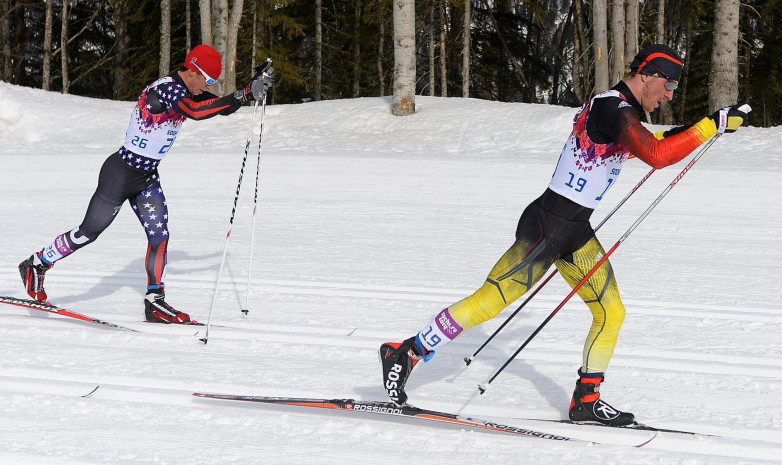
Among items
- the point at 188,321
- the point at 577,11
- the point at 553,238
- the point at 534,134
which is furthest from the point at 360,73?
the point at 553,238

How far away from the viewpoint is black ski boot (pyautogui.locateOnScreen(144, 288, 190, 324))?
574 cm

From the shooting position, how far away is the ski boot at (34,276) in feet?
19.4

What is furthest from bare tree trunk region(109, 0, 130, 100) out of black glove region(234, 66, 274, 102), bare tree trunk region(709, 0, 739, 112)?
black glove region(234, 66, 274, 102)

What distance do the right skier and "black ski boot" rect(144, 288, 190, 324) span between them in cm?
227

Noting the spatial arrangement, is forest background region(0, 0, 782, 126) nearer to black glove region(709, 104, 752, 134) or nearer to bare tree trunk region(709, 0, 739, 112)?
bare tree trunk region(709, 0, 739, 112)

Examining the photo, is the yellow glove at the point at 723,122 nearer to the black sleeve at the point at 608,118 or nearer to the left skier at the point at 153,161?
the black sleeve at the point at 608,118

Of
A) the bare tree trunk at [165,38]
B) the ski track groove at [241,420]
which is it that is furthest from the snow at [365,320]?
the bare tree trunk at [165,38]

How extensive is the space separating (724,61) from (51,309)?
14.1m

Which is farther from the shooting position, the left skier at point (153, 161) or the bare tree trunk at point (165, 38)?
the bare tree trunk at point (165, 38)

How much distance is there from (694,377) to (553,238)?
1.47m

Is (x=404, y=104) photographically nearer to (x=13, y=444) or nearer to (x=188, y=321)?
(x=188, y=321)

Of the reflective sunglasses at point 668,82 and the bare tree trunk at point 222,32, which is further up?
the bare tree trunk at point 222,32

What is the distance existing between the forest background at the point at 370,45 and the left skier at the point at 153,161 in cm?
1687

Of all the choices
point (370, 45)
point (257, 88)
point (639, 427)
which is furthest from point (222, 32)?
point (639, 427)
